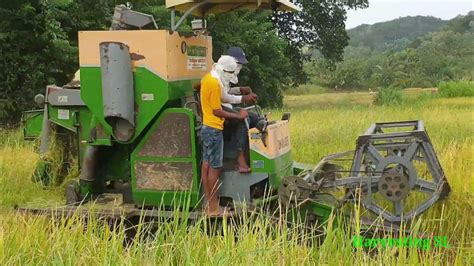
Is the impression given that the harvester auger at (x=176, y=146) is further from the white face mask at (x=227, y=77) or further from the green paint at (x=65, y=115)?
the white face mask at (x=227, y=77)

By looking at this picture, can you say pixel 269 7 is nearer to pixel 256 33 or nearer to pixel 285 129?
pixel 285 129

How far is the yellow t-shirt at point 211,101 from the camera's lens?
5.36 metres

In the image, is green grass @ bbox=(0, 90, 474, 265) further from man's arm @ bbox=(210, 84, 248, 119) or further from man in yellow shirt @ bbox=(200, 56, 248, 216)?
man's arm @ bbox=(210, 84, 248, 119)

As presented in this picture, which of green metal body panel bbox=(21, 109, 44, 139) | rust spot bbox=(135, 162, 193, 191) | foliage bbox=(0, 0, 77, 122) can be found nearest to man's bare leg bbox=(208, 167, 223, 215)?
rust spot bbox=(135, 162, 193, 191)

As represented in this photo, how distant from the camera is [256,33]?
63.6 ft

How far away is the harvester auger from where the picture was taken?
5.17 metres

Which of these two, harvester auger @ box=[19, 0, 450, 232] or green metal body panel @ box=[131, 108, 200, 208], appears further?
green metal body panel @ box=[131, 108, 200, 208]

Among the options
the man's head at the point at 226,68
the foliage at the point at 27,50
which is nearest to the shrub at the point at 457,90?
the foliage at the point at 27,50

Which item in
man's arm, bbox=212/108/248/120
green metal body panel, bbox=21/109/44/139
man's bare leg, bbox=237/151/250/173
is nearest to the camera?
man's arm, bbox=212/108/248/120

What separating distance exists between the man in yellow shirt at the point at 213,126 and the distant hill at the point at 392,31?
6580 centimetres

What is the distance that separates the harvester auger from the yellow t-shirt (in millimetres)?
204

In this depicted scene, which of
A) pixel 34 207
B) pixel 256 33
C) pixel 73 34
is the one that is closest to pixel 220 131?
pixel 34 207

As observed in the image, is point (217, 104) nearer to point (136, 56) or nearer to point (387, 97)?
point (136, 56)

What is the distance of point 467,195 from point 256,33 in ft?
46.4
